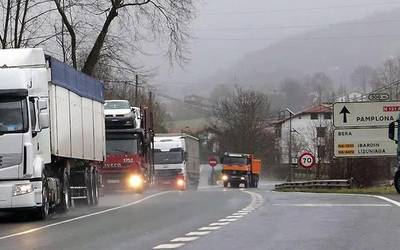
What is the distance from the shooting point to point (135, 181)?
32.7 metres

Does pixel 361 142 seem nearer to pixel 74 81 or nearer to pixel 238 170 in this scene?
pixel 74 81

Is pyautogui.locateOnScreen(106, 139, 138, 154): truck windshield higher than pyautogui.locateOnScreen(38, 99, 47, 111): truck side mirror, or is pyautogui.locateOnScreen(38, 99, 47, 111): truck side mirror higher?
pyautogui.locateOnScreen(38, 99, 47, 111): truck side mirror

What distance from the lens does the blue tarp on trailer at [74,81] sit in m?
18.9

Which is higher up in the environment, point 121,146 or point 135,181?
point 121,146

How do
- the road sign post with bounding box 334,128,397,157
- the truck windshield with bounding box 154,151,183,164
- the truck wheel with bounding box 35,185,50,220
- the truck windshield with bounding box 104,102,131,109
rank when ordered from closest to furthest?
the truck wheel with bounding box 35,185,50,220 → the truck windshield with bounding box 104,102,131,109 → the road sign post with bounding box 334,128,397,157 → the truck windshield with bounding box 154,151,183,164

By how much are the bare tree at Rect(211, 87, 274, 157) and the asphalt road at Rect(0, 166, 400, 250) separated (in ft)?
245

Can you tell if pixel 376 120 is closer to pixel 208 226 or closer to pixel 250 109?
pixel 208 226

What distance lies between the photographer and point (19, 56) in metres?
17.8

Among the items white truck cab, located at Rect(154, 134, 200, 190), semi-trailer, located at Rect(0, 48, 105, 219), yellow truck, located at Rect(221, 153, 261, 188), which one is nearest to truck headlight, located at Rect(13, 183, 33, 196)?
semi-trailer, located at Rect(0, 48, 105, 219)

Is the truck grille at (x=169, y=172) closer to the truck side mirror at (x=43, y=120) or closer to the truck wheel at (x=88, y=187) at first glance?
the truck wheel at (x=88, y=187)

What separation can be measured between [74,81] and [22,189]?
18.9 ft

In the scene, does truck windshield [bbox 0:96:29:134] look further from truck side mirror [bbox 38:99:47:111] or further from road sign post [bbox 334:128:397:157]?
road sign post [bbox 334:128:397:157]

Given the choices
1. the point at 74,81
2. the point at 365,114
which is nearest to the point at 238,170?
the point at 365,114

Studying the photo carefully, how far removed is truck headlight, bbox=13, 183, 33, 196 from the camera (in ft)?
53.7
